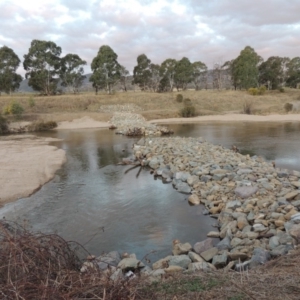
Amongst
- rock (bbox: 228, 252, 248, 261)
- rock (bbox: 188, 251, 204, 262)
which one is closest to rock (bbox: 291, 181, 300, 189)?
rock (bbox: 228, 252, 248, 261)

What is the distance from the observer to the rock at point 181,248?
6180 mm

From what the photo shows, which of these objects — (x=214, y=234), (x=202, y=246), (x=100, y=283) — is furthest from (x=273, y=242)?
(x=100, y=283)

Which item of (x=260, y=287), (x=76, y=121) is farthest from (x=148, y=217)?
(x=76, y=121)

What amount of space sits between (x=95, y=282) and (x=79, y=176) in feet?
34.2

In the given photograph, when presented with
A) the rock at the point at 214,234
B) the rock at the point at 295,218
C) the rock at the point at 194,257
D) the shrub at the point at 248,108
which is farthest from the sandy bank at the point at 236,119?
the rock at the point at 194,257

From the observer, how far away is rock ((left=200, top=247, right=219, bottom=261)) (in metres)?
5.93

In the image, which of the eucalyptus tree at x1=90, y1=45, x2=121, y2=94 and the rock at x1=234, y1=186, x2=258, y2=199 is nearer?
the rock at x1=234, y1=186, x2=258, y2=199

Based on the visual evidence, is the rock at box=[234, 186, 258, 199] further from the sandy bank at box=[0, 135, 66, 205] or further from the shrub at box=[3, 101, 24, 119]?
the shrub at box=[3, 101, 24, 119]

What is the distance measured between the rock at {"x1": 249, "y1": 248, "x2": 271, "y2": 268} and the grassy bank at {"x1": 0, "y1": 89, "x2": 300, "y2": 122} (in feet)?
112

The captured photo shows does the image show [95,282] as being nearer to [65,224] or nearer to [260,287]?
[260,287]

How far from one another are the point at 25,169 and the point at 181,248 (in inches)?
380

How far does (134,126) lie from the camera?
3091cm

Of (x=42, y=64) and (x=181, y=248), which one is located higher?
(x=42, y=64)

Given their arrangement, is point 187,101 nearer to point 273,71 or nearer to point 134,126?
point 134,126
